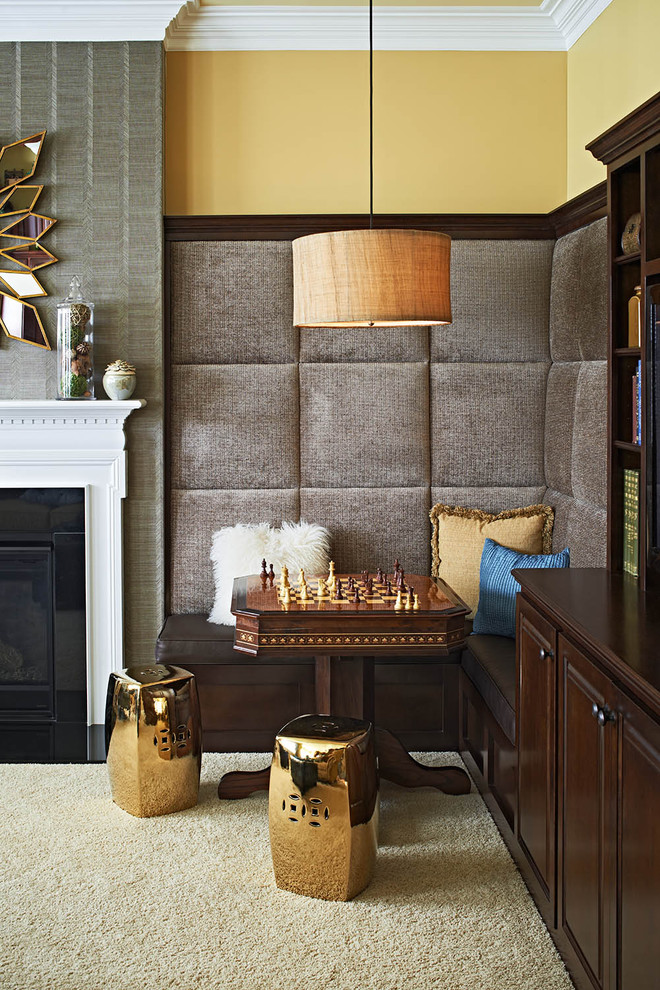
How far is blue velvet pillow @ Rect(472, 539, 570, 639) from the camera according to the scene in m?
3.73

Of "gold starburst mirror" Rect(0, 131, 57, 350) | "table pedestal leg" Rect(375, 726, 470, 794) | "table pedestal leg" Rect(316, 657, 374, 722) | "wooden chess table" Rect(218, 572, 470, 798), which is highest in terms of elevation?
"gold starburst mirror" Rect(0, 131, 57, 350)

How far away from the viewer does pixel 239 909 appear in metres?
2.73

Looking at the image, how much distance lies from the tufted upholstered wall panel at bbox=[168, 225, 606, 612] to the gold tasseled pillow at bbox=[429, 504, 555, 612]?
100 mm

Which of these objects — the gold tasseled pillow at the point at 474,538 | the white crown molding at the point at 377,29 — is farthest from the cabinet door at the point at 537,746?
the white crown molding at the point at 377,29

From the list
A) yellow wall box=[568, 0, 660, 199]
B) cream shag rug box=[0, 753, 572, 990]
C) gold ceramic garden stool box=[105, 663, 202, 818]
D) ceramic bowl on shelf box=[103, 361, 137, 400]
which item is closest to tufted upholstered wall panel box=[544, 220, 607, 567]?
yellow wall box=[568, 0, 660, 199]

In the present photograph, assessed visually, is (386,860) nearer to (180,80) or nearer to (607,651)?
(607,651)

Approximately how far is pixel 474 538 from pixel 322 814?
5.68 ft

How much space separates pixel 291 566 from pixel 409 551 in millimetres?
592

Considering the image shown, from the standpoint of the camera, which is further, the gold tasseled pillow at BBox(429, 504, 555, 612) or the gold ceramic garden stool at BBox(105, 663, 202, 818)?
the gold tasseled pillow at BBox(429, 504, 555, 612)

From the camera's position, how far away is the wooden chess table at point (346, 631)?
10.3 feet

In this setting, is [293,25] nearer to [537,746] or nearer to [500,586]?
[500,586]

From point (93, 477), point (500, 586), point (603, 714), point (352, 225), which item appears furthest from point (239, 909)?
point (352, 225)

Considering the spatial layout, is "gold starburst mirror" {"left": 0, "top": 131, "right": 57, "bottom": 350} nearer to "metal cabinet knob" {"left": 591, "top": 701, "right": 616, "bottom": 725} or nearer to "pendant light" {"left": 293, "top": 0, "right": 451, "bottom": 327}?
"pendant light" {"left": 293, "top": 0, "right": 451, "bottom": 327}

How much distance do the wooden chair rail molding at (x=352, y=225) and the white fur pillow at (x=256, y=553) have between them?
127cm
